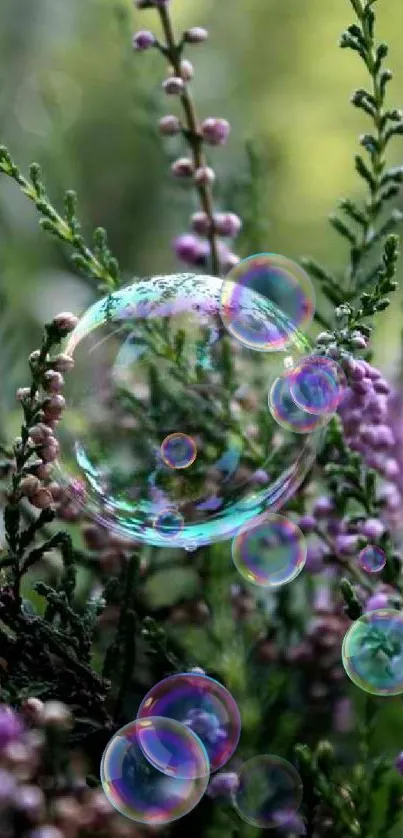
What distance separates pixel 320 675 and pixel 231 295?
0.58 feet

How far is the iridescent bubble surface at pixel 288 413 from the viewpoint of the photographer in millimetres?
365

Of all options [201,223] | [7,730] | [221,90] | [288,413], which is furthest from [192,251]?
[221,90]

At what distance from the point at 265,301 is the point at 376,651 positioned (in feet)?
0.43

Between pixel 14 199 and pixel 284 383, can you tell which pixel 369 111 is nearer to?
pixel 284 383

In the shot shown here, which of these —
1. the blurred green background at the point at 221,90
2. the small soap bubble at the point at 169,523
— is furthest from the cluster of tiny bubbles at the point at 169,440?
the blurred green background at the point at 221,90

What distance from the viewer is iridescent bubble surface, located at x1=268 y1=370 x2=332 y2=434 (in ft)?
1.20

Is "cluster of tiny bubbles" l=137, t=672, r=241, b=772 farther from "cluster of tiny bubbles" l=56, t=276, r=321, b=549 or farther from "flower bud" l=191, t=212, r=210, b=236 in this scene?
"flower bud" l=191, t=212, r=210, b=236

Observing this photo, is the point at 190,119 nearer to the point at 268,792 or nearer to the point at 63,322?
the point at 63,322

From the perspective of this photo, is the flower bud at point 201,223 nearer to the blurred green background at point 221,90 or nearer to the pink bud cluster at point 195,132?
the pink bud cluster at point 195,132

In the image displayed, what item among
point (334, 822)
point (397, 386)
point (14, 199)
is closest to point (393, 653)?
point (334, 822)

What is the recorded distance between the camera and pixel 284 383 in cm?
37

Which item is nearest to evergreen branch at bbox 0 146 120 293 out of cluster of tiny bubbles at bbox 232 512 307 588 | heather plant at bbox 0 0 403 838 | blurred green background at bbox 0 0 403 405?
heather plant at bbox 0 0 403 838

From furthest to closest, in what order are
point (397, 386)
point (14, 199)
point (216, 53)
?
1. point (216, 53)
2. point (14, 199)
3. point (397, 386)

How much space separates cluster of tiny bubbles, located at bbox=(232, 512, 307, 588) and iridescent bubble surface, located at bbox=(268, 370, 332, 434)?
41 mm
